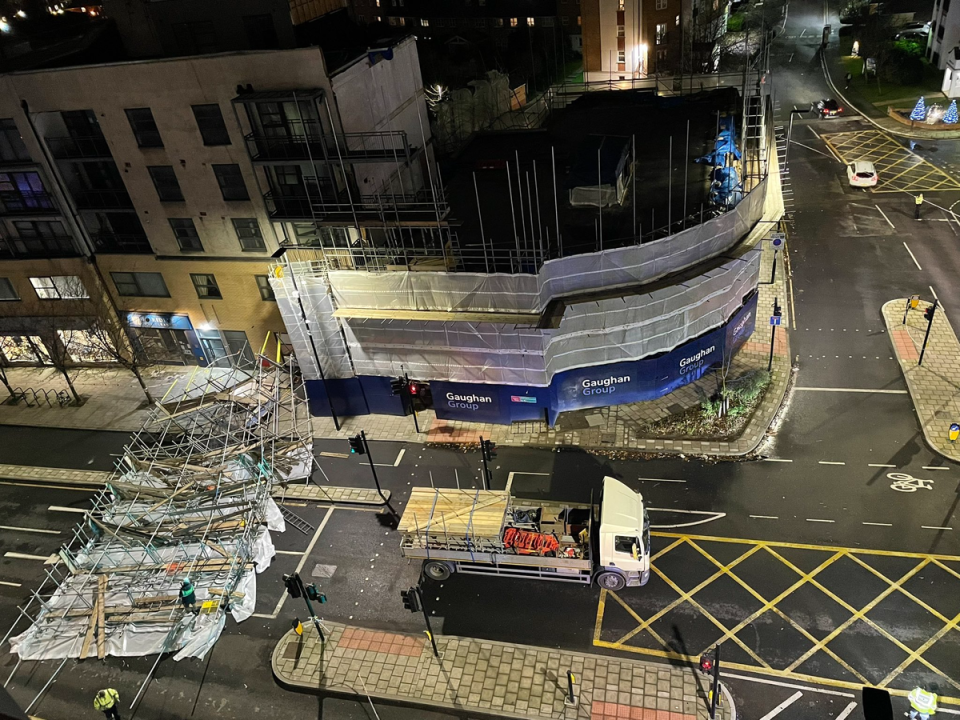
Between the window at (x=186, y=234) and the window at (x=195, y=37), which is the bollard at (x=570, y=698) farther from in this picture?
the window at (x=195, y=37)

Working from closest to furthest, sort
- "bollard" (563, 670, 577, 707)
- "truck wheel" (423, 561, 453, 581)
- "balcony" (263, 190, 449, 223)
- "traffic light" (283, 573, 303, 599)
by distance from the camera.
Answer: "bollard" (563, 670, 577, 707), "traffic light" (283, 573, 303, 599), "truck wheel" (423, 561, 453, 581), "balcony" (263, 190, 449, 223)

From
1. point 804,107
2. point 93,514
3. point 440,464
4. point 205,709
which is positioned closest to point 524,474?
point 440,464

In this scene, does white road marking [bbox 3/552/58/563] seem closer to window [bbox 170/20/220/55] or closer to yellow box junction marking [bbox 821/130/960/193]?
window [bbox 170/20/220/55]

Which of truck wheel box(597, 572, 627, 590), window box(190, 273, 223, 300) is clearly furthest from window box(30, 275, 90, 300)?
truck wheel box(597, 572, 627, 590)

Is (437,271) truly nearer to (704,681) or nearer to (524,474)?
(524,474)

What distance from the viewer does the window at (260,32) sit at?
26422 mm

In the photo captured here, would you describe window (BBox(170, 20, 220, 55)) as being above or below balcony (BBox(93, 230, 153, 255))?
above

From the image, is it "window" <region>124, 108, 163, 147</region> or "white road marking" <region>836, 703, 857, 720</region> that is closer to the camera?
"white road marking" <region>836, 703, 857, 720</region>

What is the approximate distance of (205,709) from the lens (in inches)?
732

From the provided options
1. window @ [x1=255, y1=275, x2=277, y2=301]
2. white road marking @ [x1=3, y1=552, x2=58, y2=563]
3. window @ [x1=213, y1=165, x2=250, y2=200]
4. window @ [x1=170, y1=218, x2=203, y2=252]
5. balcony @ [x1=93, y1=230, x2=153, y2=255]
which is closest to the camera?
white road marking @ [x1=3, y1=552, x2=58, y2=563]

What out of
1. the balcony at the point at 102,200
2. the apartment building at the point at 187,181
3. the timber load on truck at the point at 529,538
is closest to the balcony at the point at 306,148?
the apartment building at the point at 187,181

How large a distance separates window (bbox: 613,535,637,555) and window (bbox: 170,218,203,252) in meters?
21.7

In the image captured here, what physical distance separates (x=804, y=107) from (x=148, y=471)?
177 ft

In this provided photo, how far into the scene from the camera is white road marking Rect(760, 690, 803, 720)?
16.8m
